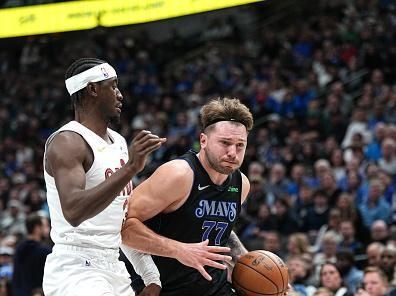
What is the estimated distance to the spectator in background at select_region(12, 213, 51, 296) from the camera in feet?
26.3

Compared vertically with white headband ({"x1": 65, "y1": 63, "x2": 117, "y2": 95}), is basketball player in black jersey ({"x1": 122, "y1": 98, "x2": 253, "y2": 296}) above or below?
below

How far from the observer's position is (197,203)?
493 cm

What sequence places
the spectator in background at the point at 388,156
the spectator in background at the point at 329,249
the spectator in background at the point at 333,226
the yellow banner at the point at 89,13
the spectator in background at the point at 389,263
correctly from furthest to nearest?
the spectator in background at the point at 388,156, the yellow banner at the point at 89,13, the spectator in background at the point at 333,226, the spectator in background at the point at 329,249, the spectator in background at the point at 389,263

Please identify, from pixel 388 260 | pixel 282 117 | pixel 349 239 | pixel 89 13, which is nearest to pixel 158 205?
pixel 388 260

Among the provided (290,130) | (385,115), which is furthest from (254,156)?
(385,115)

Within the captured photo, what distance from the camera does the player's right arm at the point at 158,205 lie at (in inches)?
183

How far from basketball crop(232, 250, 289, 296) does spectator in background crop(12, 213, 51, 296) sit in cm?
334

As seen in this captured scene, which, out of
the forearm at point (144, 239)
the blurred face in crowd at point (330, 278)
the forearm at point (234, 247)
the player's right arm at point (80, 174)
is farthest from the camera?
the blurred face in crowd at point (330, 278)

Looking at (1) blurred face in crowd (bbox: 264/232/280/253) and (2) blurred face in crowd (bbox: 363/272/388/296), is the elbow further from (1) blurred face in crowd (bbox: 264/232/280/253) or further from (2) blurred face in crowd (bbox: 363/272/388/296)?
(1) blurred face in crowd (bbox: 264/232/280/253)

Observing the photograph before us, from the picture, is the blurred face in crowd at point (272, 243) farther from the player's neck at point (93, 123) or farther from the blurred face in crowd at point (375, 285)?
the player's neck at point (93, 123)

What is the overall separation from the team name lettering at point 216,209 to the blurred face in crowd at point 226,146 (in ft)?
0.64

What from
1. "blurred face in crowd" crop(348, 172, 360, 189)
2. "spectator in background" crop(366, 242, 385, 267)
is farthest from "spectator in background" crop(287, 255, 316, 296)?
"blurred face in crowd" crop(348, 172, 360, 189)

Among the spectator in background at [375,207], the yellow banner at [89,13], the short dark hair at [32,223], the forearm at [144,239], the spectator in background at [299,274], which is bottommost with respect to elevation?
the spectator in background at [299,274]

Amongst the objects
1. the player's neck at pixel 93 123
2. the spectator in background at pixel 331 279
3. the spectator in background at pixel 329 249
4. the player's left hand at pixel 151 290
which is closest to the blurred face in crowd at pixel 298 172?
the spectator in background at pixel 329 249
